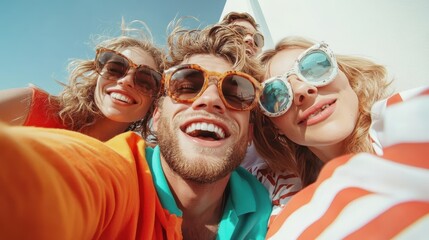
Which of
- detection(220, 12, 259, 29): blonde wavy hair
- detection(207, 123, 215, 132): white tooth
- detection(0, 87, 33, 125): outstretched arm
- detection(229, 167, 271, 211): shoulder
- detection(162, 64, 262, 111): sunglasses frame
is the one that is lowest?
detection(229, 167, 271, 211): shoulder

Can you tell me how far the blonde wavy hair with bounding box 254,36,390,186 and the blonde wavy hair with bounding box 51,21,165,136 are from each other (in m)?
0.84

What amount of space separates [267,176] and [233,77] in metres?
0.68

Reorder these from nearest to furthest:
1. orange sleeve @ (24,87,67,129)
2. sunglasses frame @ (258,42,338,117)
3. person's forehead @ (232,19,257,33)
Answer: sunglasses frame @ (258,42,338,117) < orange sleeve @ (24,87,67,129) < person's forehead @ (232,19,257,33)

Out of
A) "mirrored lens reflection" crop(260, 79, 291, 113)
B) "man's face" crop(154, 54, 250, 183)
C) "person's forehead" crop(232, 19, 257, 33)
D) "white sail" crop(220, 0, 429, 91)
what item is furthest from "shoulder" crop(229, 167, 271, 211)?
"person's forehead" crop(232, 19, 257, 33)

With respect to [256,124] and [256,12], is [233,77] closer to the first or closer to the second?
[256,124]

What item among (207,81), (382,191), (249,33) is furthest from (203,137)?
(249,33)

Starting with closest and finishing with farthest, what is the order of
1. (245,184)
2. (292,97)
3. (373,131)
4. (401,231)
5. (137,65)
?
(401,231)
(373,131)
(292,97)
(245,184)
(137,65)

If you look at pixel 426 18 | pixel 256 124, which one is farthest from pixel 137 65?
pixel 426 18

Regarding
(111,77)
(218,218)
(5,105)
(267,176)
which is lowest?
(267,176)

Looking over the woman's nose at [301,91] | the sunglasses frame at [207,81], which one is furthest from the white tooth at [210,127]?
the woman's nose at [301,91]

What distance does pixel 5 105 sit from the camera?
136 cm

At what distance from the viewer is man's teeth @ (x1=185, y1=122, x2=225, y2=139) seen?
3.58 feet

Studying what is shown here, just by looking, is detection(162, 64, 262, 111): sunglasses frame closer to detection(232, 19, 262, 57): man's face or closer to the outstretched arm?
the outstretched arm

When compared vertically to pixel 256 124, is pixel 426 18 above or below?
above
